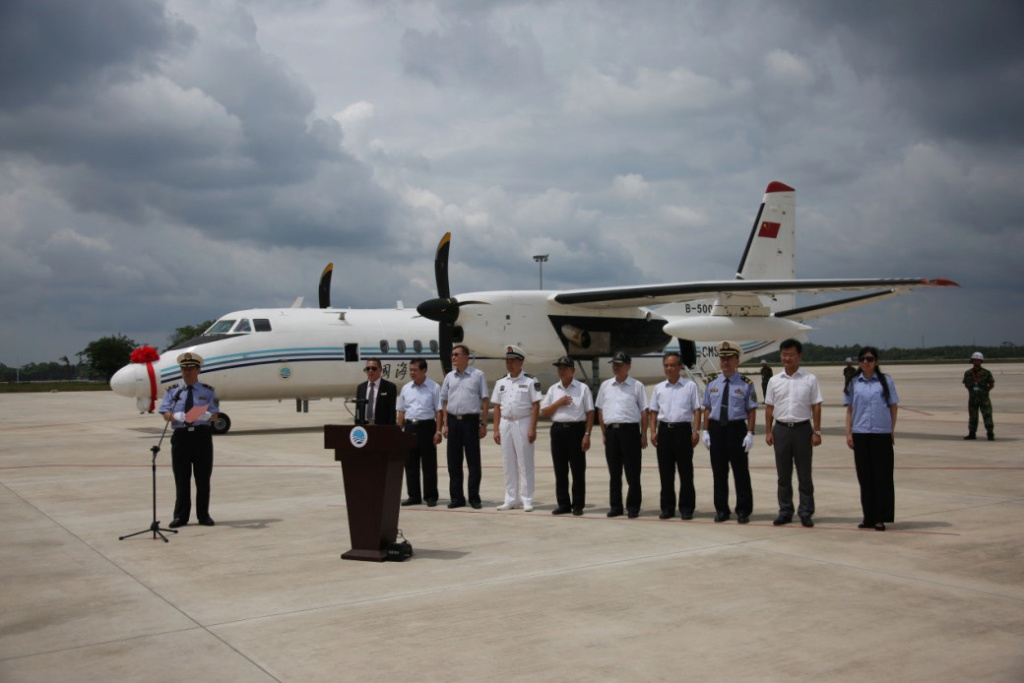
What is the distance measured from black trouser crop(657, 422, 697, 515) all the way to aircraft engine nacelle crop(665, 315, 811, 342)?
11.4 meters

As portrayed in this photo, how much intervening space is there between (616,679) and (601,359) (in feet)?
68.2

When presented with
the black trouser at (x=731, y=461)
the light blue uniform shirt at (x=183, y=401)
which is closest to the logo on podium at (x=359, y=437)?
the light blue uniform shirt at (x=183, y=401)

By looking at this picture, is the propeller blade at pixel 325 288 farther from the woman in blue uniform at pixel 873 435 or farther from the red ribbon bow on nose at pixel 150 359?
the woman in blue uniform at pixel 873 435

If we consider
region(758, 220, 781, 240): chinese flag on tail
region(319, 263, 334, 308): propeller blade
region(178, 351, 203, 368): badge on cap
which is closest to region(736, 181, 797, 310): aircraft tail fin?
region(758, 220, 781, 240): chinese flag on tail

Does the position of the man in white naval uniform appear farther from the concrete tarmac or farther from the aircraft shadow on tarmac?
the aircraft shadow on tarmac

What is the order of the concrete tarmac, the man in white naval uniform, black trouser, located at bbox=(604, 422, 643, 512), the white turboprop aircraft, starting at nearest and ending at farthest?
the concrete tarmac
black trouser, located at bbox=(604, 422, 643, 512)
the man in white naval uniform
the white turboprop aircraft

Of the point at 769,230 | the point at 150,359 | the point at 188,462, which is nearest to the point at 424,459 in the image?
the point at 188,462

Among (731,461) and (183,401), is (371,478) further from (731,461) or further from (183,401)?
(731,461)

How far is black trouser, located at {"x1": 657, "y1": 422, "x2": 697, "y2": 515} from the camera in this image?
852cm

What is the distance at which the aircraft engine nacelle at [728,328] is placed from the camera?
19938 mm

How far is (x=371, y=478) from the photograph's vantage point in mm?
6855

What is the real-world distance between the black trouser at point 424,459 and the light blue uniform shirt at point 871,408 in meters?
4.38

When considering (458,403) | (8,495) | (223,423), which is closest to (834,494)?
(458,403)

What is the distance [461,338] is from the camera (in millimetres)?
21172
